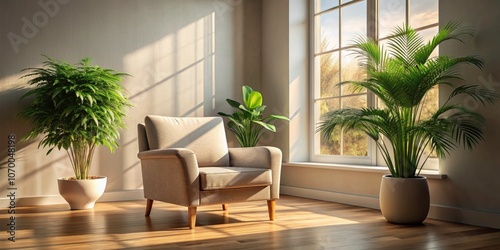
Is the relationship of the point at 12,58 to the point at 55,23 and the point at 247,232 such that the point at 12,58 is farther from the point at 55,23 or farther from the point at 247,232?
the point at 247,232

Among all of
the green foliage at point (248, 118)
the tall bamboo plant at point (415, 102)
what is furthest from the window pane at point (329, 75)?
the tall bamboo plant at point (415, 102)

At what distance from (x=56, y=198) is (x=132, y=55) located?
1.56 m

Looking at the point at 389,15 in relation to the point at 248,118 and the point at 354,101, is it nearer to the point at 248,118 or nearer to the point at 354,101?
the point at 354,101

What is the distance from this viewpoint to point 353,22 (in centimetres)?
514

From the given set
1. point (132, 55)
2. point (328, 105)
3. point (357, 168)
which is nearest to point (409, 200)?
point (357, 168)

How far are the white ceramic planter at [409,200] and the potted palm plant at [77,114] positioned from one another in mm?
2449

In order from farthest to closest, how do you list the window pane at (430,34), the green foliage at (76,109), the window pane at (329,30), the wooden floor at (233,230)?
1. the window pane at (329,30)
2. the green foliage at (76,109)
3. the window pane at (430,34)
4. the wooden floor at (233,230)

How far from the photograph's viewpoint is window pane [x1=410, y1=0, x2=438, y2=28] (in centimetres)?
429

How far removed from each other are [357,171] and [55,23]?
122 inches

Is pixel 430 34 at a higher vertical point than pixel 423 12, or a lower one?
lower

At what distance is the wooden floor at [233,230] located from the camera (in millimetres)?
3059

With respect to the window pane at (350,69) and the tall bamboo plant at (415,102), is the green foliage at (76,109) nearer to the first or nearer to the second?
the tall bamboo plant at (415,102)

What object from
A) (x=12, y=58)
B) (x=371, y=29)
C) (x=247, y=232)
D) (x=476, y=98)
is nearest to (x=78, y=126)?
(x=12, y=58)

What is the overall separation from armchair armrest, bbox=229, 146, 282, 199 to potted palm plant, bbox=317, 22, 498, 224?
0.45 meters
